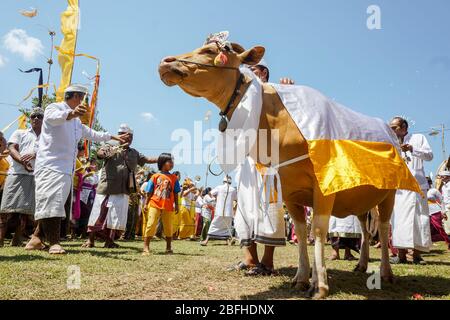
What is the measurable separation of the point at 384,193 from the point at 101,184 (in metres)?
6.05

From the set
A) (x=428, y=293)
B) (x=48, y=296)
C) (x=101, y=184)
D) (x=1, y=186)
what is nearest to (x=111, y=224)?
(x=101, y=184)

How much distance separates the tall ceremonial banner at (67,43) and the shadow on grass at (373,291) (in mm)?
13123

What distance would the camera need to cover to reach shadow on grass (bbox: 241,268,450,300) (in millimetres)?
3518

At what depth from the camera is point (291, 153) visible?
3611 millimetres

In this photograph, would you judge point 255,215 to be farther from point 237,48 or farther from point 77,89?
point 77,89

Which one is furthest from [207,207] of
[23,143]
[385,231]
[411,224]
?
[385,231]

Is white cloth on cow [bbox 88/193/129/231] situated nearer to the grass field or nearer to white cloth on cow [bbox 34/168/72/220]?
white cloth on cow [bbox 34/168/72/220]

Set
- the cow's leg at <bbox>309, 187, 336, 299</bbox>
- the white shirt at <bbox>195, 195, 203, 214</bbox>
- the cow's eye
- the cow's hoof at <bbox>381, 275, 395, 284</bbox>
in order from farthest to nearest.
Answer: the white shirt at <bbox>195, 195, 203, 214</bbox> → the cow's hoof at <bbox>381, 275, 395, 284</bbox> → the cow's eye → the cow's leg at <bbox>309, 187, 336, 299</bbox>

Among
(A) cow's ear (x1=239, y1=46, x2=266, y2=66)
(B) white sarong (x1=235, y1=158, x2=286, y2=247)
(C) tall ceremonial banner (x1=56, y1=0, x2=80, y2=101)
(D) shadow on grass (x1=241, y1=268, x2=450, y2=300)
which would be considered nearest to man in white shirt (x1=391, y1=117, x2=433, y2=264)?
(D) shadow on grass (x1=241, y1=268, x2=450, y2=300)

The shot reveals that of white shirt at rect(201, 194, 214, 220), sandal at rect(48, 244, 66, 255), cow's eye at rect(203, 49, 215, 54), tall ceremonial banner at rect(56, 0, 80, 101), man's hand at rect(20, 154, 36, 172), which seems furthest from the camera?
white shirt at rect(201, 194, 214, 220)

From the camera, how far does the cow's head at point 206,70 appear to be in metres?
3.48

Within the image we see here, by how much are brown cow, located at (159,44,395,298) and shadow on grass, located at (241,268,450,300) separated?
0.23 m

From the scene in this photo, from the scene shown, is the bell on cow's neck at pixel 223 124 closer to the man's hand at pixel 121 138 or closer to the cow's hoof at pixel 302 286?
the cow's hoof at pixel 302 286
